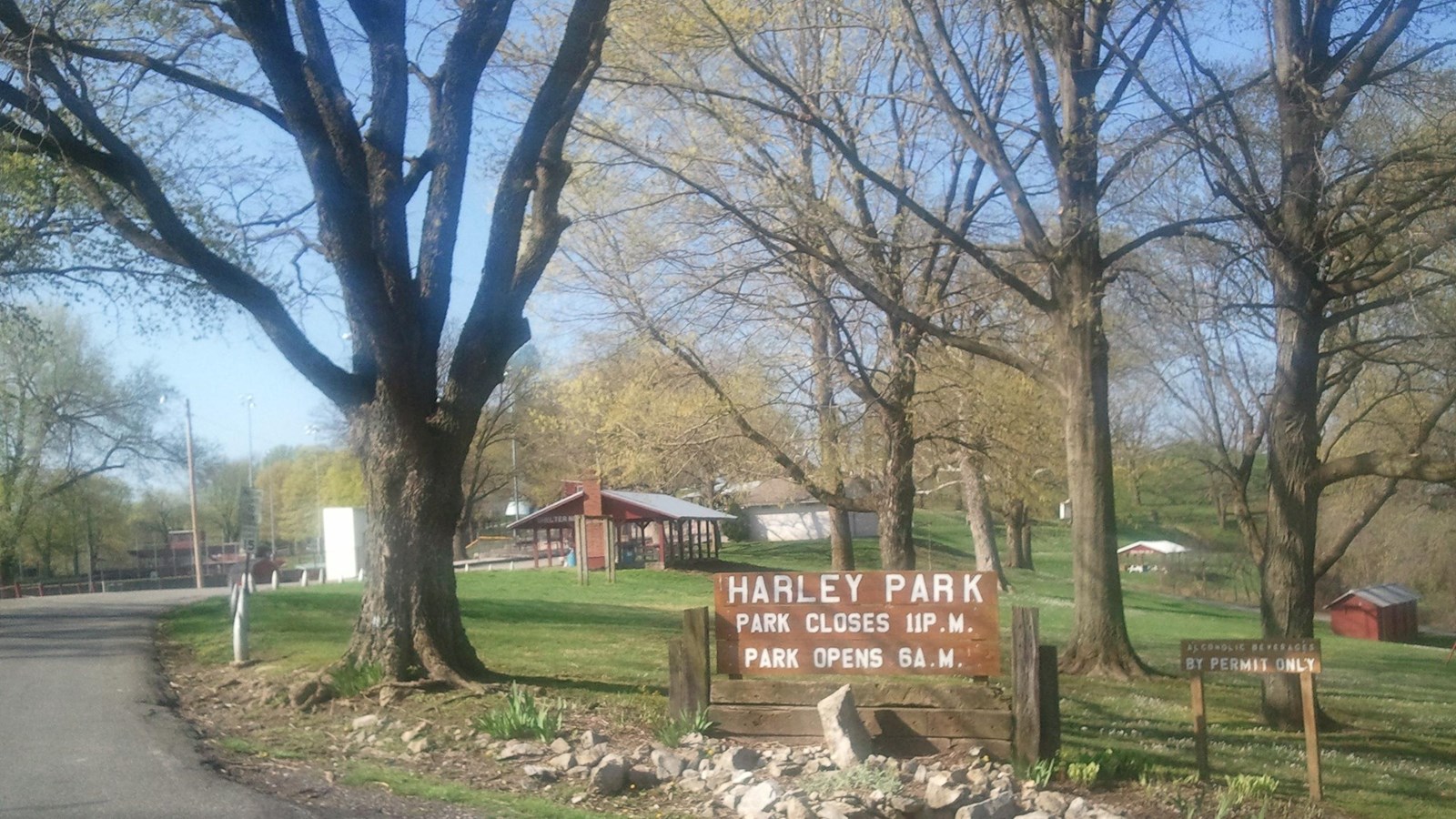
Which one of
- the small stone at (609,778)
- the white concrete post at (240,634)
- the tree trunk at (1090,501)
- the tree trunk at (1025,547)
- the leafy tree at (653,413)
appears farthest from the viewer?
the tree trunk at (1025,547)

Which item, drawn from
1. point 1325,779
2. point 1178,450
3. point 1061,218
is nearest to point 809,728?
point 1325,779

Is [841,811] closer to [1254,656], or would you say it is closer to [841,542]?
[1254,656]

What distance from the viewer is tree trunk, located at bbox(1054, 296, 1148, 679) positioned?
47.8ft

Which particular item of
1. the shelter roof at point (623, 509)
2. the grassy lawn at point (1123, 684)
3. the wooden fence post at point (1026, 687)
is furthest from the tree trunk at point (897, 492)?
the shelter roof at point (623, 509)

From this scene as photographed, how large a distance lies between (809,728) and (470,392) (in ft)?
13.8

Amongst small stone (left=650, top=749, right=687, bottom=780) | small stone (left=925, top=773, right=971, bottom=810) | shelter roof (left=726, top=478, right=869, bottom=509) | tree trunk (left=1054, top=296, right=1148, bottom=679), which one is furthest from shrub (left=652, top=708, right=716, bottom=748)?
shelter roof (left=726, top=478, right=869, bottom=509)

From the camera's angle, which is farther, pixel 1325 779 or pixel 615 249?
pixel 615 249

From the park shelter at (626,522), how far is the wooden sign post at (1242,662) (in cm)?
2557

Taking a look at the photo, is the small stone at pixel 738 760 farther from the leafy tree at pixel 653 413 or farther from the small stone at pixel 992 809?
the leafy tree at pixel 653 413

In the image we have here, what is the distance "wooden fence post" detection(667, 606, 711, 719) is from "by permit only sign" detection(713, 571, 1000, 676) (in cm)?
23

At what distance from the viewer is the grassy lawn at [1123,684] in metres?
11.0

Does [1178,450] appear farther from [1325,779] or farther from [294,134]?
[294,134]

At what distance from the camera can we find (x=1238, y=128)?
42.5 feet

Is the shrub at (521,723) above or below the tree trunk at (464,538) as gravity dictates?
above
